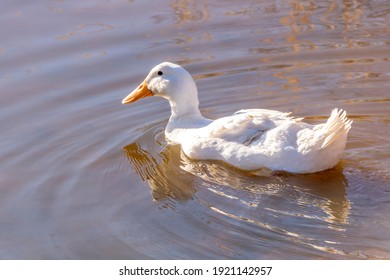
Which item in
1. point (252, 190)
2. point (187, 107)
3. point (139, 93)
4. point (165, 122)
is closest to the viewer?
point (252, 190)

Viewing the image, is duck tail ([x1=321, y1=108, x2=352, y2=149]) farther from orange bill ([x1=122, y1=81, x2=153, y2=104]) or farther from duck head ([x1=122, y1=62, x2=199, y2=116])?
orange bill ([x1=122, y1=81, x2=153, y2=104])

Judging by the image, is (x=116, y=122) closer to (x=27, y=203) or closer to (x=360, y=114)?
(x=27, y=203)

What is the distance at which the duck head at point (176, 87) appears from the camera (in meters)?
7.92

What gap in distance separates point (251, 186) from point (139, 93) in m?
1.91

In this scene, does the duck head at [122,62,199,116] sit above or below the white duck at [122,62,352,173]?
above

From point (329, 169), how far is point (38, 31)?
191 inches

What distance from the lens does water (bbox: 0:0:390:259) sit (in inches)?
239

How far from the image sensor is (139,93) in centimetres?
824

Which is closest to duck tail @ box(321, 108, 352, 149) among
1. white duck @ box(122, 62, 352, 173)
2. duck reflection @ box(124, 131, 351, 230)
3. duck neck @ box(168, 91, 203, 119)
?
white duck @ box(122, 62, 352, 173)

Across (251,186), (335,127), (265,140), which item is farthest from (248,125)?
(335,127)

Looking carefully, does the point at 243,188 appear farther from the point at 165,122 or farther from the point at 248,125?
the point at 165,122

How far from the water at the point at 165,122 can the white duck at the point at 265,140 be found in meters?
0.13

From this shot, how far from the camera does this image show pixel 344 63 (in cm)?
909

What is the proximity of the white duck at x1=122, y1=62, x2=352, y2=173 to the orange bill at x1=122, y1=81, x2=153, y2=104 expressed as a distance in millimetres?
476
